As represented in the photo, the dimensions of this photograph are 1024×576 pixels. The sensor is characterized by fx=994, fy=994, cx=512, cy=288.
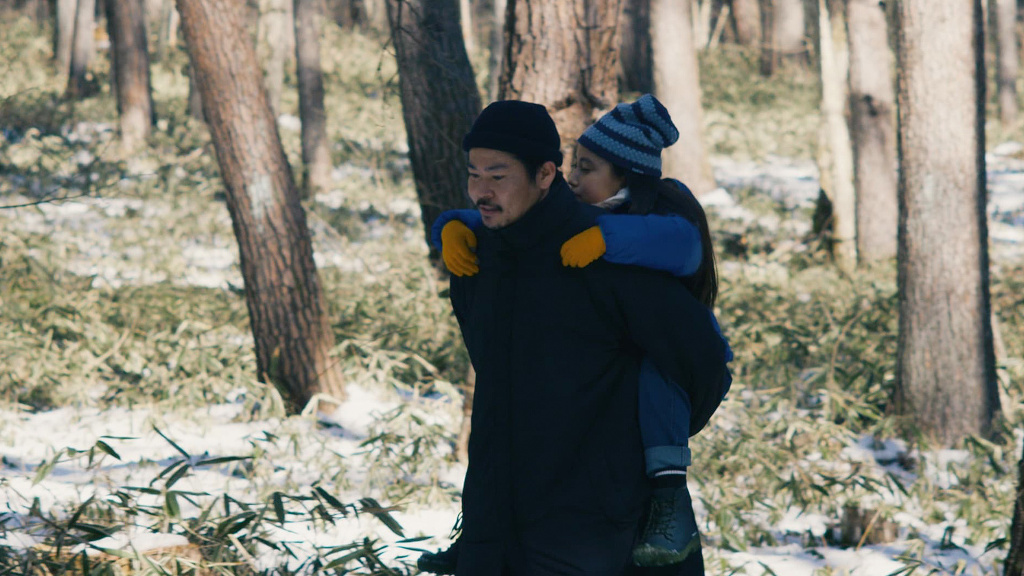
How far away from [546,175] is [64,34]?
2451cm

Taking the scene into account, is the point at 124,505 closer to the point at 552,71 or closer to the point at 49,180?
the point at 552,71

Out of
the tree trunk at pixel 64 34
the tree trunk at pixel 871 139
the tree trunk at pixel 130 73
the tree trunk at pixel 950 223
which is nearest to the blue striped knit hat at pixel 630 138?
the tree trunk at pixel 950 223

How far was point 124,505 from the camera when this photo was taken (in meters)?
4.32

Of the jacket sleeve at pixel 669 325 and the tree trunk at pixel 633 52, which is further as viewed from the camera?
the tree trunk at pixel 633 52

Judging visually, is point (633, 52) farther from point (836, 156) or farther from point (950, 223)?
point (950, 223)

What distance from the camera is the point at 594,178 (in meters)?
2.81

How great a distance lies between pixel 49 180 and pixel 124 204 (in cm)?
170

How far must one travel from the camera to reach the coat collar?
256 centimetres

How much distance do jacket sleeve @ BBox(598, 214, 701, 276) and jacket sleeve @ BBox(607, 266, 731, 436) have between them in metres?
0.05

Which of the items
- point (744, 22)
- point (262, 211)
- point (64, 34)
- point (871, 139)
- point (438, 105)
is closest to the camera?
point (262, 211)

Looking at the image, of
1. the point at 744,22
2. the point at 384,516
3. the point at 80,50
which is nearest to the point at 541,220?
the point at 384,516

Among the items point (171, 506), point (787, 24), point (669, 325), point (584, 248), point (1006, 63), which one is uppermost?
point (787, 24)

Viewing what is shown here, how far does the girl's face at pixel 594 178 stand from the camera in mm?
2791

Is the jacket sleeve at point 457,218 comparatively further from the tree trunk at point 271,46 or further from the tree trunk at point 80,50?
the tree trunk at point 80,50
